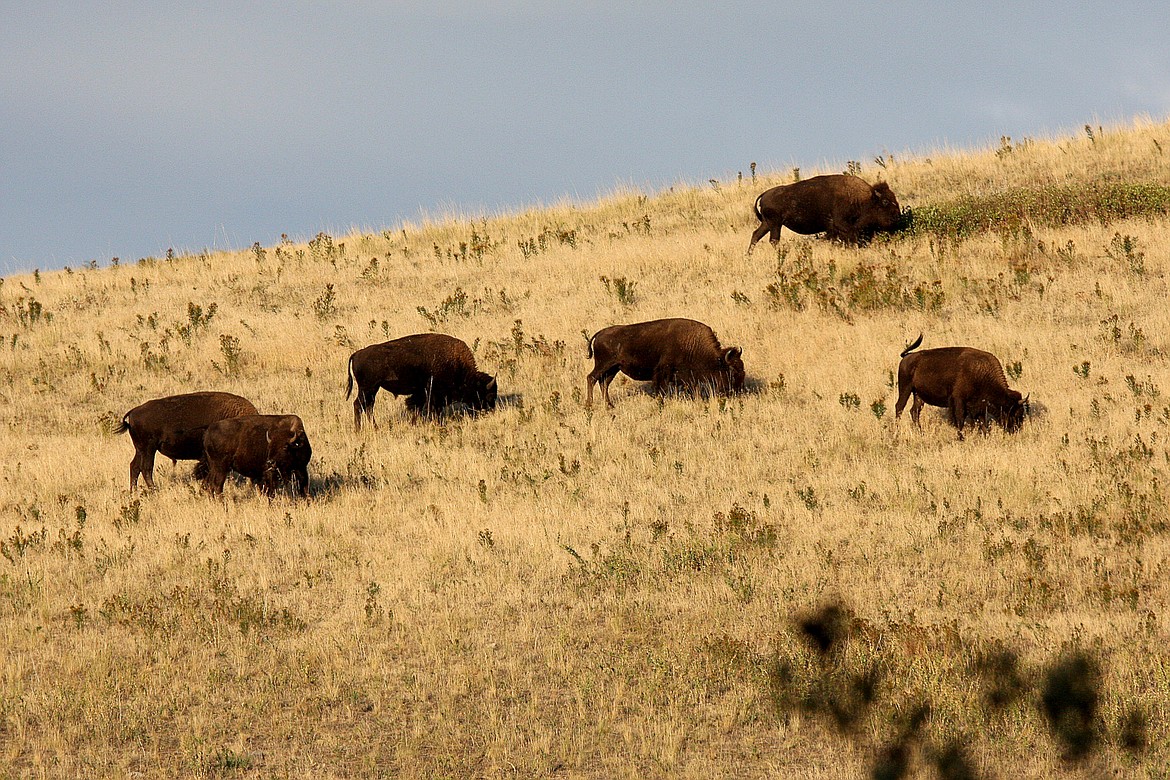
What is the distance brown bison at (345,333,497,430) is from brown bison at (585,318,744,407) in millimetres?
1500

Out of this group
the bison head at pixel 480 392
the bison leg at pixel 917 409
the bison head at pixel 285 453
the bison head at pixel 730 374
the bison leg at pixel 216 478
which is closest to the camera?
the bison head at pixel 285 453

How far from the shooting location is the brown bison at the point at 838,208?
2094 centimetres

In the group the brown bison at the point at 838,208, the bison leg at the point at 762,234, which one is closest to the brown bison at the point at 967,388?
the brown bison at the point at 838,208

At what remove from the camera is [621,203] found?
2730 centimetres

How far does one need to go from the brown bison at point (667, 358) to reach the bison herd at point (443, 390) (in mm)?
13

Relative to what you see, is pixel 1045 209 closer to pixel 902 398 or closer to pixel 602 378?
pixel 902 398

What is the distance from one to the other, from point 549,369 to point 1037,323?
22.1ft

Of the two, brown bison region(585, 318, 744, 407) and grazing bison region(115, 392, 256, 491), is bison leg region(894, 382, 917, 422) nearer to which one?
brown bison region(585, 318, 744, 407)

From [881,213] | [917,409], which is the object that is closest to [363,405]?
[917,409]

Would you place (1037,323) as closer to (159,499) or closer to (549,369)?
Result: (549,369)

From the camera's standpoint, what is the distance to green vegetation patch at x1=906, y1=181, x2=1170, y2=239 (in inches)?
810

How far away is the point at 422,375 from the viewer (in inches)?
598

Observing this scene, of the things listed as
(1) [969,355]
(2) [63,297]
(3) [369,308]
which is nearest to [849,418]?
(1) [969,355]

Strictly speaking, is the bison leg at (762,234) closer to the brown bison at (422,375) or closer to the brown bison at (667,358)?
the brown bison at (667,358)
